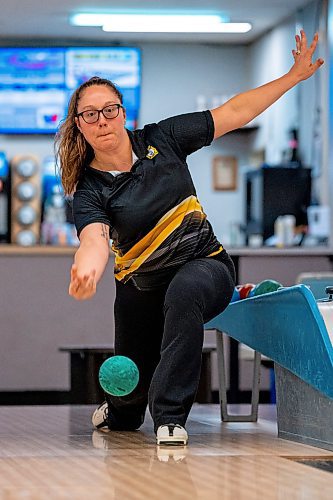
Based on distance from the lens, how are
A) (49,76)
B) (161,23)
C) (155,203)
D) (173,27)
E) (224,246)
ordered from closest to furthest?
(155,203), (224,246), (161,23), (173,27), (49,76)

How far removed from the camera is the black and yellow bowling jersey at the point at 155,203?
3.18 meters

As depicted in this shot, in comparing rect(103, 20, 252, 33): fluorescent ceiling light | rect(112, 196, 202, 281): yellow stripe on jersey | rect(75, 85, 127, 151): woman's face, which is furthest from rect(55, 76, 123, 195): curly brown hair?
rect(103, 20, 252, 33): fluorescent ceiling light

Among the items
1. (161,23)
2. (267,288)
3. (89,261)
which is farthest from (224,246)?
(89,261)

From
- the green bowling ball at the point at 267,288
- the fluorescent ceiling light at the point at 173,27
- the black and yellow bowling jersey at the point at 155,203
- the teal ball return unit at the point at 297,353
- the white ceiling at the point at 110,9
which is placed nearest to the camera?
the teal ball return unit at the point at 297,353

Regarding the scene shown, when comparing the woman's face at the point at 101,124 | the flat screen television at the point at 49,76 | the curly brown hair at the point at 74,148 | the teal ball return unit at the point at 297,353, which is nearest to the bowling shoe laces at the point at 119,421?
the teal ball return unit at the point at 297,353

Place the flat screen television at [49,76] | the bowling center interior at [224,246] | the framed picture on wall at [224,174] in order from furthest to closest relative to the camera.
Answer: the framed picture on wall at [224,174] < the flat screen television at [49,76] < the bowling center interior at [224,246]

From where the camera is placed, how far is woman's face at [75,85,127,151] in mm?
3252

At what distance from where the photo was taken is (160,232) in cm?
319

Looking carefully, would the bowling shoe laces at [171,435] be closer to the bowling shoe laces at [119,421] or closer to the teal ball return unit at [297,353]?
the teal ball return unit at [297,353]

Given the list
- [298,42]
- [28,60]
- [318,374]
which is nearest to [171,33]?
[28,60]

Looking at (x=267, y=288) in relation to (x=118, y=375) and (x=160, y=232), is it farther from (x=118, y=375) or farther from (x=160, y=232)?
(x=118, y=375)

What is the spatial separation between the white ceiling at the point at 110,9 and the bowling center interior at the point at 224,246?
0.10 ft

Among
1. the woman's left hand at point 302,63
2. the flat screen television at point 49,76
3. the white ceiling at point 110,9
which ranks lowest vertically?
the woman's left hand at point 302,63

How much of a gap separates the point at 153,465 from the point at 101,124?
108 centimetres
